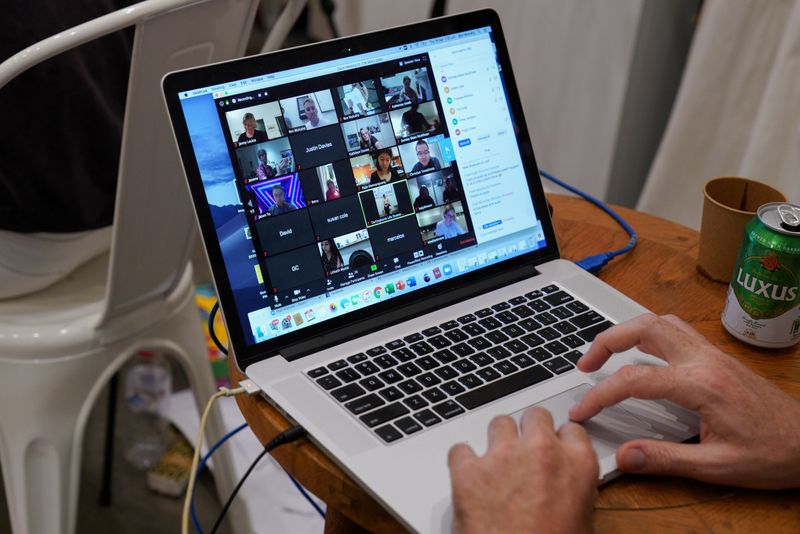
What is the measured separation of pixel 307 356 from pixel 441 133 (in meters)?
0.28

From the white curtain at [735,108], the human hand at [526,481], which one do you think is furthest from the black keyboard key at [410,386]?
the white curtain at [735,108]

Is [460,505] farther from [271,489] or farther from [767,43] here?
[767,43]

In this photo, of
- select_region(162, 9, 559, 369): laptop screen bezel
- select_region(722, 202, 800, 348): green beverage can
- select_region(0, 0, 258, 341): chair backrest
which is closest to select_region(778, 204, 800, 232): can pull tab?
select_region(722, 202, 800, 348): green beverage can

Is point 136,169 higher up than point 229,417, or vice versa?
point 136,169

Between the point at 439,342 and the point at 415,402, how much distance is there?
0.31 ft

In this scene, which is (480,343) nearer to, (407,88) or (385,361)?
(385,361)

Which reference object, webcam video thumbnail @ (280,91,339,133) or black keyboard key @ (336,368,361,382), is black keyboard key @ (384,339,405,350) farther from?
webcam video thumbnail @ (280,91,339,133)

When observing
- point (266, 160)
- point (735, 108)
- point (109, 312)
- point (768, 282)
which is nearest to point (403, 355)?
point (266, 160)

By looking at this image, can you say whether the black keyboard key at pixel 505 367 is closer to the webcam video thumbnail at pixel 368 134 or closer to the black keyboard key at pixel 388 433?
the black keyboard key at pixel 388 433

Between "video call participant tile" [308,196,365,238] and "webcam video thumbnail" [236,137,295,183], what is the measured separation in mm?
50

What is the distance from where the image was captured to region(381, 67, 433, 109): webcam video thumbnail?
82 cm

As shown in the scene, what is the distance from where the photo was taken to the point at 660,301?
91 centimetres

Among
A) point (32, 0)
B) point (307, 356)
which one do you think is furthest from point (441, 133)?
point (32, 0)

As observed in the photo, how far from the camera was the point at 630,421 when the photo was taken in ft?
2.26
